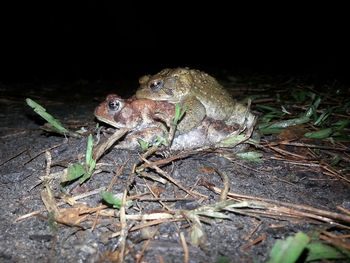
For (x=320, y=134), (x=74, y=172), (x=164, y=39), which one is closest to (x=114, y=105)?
(x=74, y=172)

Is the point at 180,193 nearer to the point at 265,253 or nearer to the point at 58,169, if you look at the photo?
the point at 265,253

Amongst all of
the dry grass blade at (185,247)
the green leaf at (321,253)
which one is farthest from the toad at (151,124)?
the green leaf at (321,253)

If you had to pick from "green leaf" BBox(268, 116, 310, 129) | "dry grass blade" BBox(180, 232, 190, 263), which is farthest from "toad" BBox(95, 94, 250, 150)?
"dry grass blade" BBox(180, 232, 190, 263)

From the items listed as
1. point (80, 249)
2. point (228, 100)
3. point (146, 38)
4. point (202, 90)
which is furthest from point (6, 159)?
point (146, 38)

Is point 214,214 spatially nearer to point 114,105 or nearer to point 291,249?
point 291,249

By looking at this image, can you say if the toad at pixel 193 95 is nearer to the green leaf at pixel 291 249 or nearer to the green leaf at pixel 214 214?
the green leaf at pixel 214 214

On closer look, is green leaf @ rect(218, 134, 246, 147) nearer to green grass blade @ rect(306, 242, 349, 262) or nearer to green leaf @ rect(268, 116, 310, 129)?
green leaf @ rect(268, 116, 310, 129)
